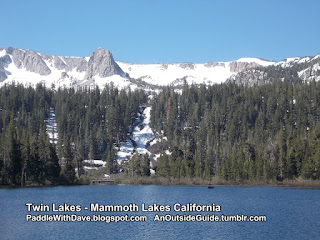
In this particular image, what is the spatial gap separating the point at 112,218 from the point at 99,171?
399ft

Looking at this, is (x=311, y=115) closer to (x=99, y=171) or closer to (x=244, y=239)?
(x=99, y=171)

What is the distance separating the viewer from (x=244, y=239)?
46094mm

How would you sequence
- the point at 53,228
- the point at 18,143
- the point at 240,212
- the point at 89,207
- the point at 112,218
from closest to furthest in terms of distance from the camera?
the point at 53,228 < the point at 112,218 < the point at 240,212 < the point at 89,207 < the point at 18,143

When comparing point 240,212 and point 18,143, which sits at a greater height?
point 18,143

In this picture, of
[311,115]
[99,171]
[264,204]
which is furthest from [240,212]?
[311,115]

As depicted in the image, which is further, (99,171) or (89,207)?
(99,171)

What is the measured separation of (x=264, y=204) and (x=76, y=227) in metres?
33.9

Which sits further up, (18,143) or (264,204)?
(18,143)

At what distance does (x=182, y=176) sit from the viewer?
13875cm

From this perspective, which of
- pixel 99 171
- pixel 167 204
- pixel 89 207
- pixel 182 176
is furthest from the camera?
pixel 99 171

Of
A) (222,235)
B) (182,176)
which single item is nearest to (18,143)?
(182,176)

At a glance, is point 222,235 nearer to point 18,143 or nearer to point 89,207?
point 89,207

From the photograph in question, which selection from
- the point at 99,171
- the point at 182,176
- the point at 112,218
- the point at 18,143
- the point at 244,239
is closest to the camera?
the point at 244,239

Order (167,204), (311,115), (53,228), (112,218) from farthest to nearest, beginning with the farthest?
(311,115), (167,204), (112,218), (53,228)
